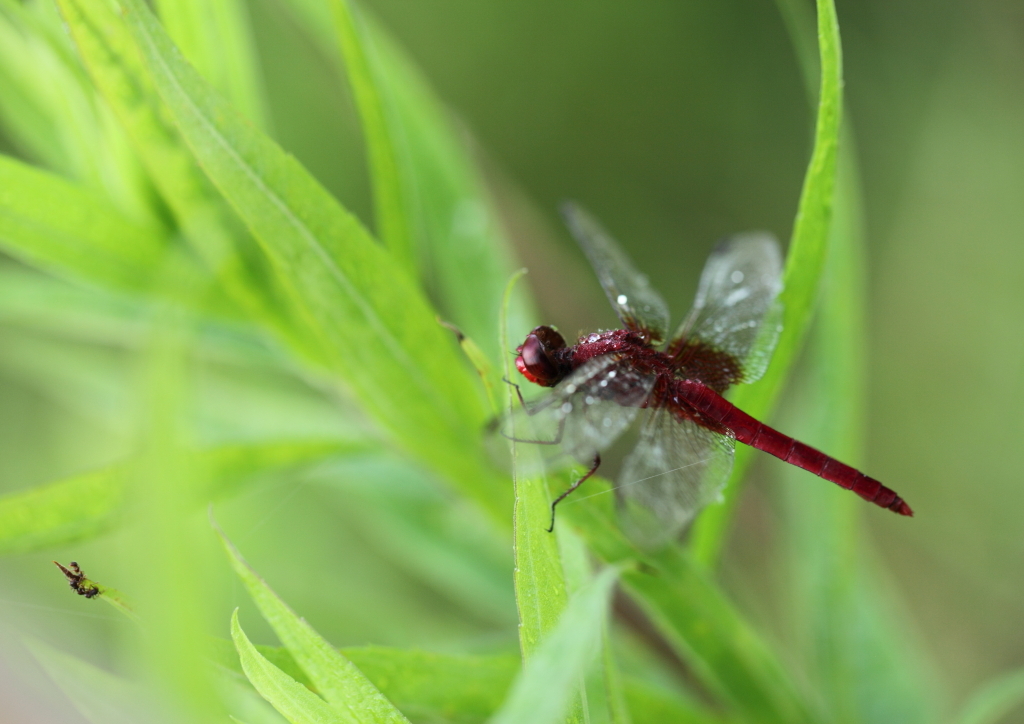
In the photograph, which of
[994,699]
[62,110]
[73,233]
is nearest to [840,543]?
[994,699]

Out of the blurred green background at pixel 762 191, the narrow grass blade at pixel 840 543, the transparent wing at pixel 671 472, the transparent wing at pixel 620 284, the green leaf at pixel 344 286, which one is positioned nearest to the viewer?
the green leaf at pixel 344 286

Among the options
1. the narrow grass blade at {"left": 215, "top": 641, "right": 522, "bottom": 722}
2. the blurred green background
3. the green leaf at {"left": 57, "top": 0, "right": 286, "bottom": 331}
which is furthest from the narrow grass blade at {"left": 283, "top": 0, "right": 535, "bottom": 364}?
the blurred green background

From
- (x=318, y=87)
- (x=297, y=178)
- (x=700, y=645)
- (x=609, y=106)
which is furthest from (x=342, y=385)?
(x=609, y=106)

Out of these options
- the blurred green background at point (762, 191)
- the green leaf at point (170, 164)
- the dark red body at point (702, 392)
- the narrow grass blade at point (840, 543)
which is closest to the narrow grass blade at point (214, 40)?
the green leaf at point (170, 164)

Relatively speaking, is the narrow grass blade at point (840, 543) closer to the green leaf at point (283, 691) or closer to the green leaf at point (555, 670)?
the green leaf at point (555, 670)

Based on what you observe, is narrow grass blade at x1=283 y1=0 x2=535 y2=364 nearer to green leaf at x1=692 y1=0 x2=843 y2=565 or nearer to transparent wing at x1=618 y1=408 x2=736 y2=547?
transparent wing at x1=618 y1=408 x2=736 y2=547

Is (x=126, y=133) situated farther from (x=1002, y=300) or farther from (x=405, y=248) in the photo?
(x=1002, y=300)
